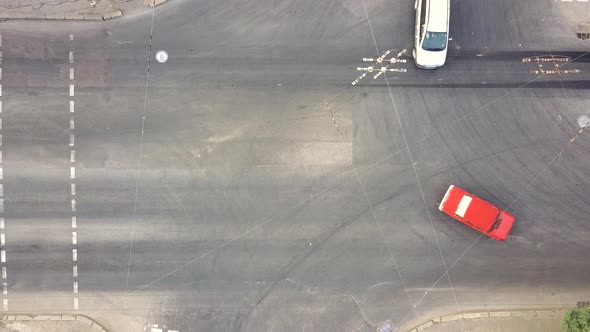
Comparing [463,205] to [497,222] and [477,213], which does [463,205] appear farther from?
[497,222]

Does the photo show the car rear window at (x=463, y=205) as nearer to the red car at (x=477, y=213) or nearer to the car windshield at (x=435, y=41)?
the red car at (x=477, y=213)

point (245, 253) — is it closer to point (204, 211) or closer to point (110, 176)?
point (204, 211)

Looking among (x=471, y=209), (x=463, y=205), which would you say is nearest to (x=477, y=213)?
(x=471, y=209)

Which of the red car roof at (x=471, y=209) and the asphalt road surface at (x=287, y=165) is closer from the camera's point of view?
the red car roof at (x=471, y=209)

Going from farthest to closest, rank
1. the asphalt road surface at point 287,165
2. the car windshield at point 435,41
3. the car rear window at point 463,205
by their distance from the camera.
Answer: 1. the asphalt road surface at point 287,165
2. the car rear window at point 463,205
3. the car windshield at point 435,41

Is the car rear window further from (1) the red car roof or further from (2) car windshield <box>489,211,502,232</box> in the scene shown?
(2) car windshield <box>489,211,502,232</box>

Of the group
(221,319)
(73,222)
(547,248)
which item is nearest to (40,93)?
(73,222)

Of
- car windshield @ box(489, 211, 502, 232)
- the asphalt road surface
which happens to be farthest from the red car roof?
the asphalt road surface

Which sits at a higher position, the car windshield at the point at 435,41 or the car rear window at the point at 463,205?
the car windshield at the point at 435,41

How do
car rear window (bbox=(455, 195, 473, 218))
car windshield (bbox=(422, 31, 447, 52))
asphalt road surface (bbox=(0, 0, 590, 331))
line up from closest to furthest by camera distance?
car windshield (bbox=(422, 31, 447, 52))
car rear window (bbox=(455, 195, 473, 218))
asphalt road surface (bbox=(0, 0, 590, 331))

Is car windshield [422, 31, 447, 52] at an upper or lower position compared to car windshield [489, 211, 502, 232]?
upper

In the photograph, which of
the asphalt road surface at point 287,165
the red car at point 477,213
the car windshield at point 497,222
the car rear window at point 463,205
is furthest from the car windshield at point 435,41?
the car windshield at point 497,222
